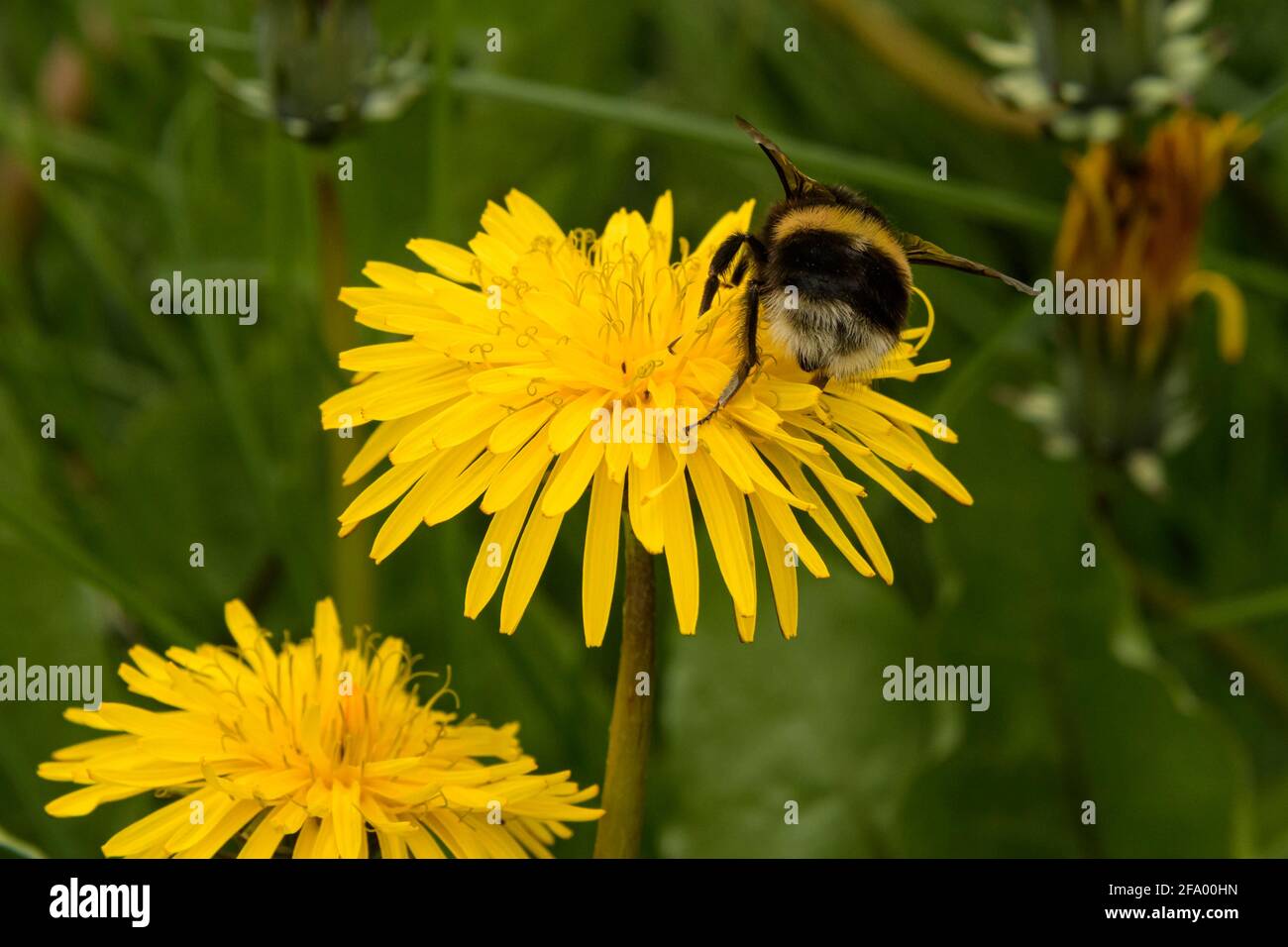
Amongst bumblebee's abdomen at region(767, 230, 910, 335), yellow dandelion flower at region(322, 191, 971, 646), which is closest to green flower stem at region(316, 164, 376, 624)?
yellow dandelion flower at region(322, 191, 971, 646)

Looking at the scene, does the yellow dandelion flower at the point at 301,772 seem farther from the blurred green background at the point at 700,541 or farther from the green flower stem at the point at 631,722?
the blurred green background at the point at 700,541

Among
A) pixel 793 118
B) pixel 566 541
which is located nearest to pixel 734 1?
pixel 793 118

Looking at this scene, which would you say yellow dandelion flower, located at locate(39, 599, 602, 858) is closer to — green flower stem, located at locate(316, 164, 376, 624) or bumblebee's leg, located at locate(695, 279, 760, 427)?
bumblebee's leg, located at locate(695, 279, 760, 427)

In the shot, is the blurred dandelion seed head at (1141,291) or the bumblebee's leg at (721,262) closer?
the bumblebee's leg at (721,262)

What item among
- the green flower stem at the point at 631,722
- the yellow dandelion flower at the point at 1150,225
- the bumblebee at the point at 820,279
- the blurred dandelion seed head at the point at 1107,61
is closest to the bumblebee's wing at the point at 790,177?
the bumblebee at the point at 820,279

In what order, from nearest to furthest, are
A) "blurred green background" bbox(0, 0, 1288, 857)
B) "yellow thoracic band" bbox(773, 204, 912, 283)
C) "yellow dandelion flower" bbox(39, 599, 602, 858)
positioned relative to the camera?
"yellow dandelion flower" bbox(39, 599, 602, 858), "yellow thoracic band" bbox(773, 204, 912, 283), "blurred green background" bbox(0, 0, 1288, 857)
